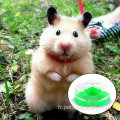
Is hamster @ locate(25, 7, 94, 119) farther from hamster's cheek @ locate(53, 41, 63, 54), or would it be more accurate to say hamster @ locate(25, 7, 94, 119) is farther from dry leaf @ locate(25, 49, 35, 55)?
dry leaf @ locate(25, 49, 35, 55)

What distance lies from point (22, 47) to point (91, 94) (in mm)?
1980

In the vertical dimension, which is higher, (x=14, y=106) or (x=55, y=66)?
(x=55, y=66)

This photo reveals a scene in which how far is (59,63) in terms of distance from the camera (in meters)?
1.99

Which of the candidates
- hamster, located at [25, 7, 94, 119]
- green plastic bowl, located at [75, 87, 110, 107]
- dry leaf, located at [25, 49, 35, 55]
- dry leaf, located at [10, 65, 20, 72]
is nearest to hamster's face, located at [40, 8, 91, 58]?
hamster, located at [25, 7, 94, 119]

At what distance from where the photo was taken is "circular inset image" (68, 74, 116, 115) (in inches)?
71.2

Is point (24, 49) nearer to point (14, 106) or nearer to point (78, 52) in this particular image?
point (14, 106)

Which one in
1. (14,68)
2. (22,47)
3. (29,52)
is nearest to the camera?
(14,68)

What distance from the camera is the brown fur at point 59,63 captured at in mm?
1888

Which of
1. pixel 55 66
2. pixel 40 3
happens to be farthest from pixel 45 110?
pixel 40 3

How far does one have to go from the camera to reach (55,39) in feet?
6.24

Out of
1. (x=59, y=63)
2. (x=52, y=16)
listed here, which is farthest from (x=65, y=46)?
(x=52, y=16)

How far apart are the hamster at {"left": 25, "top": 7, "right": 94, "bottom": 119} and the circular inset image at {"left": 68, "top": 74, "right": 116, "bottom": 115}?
6.4 inches

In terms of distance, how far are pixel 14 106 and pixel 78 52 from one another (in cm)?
112

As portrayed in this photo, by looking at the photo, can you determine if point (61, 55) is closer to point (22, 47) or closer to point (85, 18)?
point (85, 18)
